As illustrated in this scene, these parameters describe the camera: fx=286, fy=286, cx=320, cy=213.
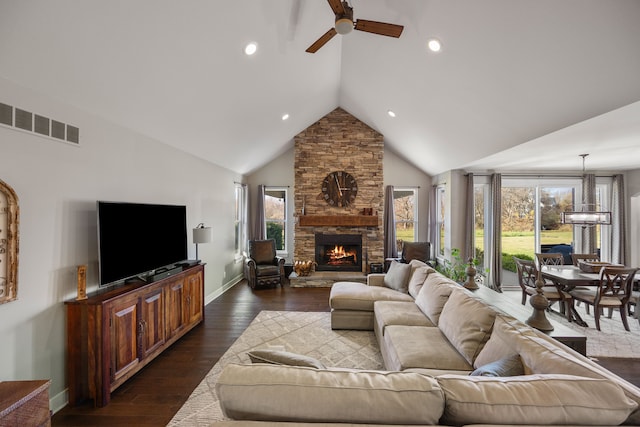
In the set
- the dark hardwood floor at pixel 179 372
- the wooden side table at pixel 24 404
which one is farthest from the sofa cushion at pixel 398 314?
the wooden side table at pixel 24 404

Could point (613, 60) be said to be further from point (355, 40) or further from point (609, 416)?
point (355, 40)

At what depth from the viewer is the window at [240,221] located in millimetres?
6697

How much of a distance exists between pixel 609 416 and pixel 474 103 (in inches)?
121

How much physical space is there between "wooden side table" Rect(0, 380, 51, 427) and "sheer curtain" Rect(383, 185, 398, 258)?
6231mm

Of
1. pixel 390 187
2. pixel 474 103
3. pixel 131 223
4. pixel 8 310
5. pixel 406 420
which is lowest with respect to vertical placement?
pixel 406 420

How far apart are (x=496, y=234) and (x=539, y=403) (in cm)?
552

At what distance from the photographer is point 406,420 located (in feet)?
3.59

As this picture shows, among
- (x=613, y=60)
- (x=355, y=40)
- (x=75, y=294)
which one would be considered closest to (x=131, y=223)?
(x=75, y=294)

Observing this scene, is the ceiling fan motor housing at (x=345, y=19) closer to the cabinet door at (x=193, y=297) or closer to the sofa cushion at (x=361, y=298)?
the sofa cushion at (x=361, y=298)

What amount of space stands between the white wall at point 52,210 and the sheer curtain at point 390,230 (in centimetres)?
Answer: 527

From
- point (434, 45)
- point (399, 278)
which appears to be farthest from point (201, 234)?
point (434, 45)

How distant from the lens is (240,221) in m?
6.95

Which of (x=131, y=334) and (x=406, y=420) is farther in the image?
(x=131, y=334)

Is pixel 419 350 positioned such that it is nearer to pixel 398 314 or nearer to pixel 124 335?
pixel 398 314
